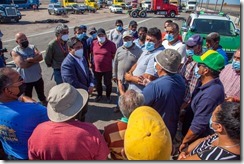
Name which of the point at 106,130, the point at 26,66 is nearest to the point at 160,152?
the point at 106,130

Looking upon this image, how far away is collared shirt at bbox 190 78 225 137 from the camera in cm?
250

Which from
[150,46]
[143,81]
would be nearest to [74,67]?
[143,81]

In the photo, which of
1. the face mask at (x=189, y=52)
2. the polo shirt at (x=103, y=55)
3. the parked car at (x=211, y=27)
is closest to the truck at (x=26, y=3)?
the parked car at (x=211, y=27)

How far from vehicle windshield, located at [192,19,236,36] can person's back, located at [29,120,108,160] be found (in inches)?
286

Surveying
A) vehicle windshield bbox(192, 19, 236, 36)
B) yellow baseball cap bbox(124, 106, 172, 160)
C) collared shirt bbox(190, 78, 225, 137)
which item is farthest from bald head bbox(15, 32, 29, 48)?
vehicle windshield bbox(192, 19, 236, 36)

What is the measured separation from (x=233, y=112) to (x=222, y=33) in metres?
7.03

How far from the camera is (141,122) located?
1.63m

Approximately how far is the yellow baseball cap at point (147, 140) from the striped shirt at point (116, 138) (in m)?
0.49

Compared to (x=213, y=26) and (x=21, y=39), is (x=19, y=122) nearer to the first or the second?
(x=21, y=39)

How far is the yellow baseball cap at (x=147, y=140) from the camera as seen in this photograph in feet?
4.99

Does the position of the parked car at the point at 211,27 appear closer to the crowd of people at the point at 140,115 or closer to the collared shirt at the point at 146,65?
the crowd of people at the point at 140,115

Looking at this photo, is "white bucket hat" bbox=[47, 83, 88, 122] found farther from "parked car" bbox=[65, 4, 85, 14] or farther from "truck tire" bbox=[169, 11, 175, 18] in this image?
"parked car" bbox=[65, 4, 85, 14]

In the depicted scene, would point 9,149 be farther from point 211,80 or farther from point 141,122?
point 211,80

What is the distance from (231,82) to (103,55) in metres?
2.93
